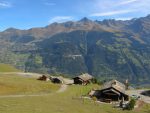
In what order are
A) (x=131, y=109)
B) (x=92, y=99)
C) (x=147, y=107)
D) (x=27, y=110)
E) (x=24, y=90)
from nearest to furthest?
(x=27, y=110) < (x=131, y=109) < (x=147, y=107) < (x=92, y=99) < (x=24, y=90)

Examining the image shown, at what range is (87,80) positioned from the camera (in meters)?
144

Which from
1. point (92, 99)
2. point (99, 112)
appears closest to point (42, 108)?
point (99, 112)

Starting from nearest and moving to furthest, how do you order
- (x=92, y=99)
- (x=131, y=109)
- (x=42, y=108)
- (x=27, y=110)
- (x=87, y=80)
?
(x=27, y=110)
(x=42, y=108)
(x=131, y=109)
(x=92, y=99)
(x=87, y=80)

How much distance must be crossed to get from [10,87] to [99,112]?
40.0 meters

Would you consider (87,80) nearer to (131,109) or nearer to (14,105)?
(131,109)

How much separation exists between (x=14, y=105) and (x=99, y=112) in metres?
17.1

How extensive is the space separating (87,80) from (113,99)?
147 feet

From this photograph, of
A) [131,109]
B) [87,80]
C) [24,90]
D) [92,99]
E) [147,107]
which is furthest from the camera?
[87,80]

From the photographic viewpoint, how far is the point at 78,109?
2729 inches

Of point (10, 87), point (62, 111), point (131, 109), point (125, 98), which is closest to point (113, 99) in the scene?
point (125, 98)

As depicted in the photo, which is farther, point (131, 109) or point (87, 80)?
point (87, 80)

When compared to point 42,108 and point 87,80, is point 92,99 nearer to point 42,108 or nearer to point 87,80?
point 42,108

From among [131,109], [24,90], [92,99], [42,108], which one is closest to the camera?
[42,108]

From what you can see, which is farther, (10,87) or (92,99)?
(10,87)
